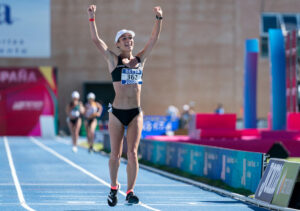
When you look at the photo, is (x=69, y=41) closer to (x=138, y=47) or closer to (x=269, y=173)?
(x=138, y=47)

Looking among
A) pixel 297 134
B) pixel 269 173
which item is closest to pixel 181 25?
pixel 297 134

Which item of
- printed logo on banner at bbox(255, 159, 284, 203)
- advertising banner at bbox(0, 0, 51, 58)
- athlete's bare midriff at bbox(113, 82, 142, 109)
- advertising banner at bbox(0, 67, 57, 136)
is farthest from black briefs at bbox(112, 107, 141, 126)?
advertising banner at bbox(0, 0, 51, 58)

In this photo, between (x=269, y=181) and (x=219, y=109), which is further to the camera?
(x=219, y=109)

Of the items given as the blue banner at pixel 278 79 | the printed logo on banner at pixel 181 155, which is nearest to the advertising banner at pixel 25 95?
the blue banner at pixel 278 79

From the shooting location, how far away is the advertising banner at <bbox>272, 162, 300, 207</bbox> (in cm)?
1077

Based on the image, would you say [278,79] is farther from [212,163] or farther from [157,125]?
[212,163]

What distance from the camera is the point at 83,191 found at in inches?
535

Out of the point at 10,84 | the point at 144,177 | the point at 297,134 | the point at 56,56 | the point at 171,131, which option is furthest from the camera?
the point at 56,56

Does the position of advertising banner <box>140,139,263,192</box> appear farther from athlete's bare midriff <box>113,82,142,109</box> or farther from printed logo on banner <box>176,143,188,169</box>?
athlete's bare midriff <box>113,82,142,109</box>

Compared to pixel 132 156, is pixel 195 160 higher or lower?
lower

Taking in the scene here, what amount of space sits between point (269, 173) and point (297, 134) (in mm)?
15875

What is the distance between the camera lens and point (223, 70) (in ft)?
166

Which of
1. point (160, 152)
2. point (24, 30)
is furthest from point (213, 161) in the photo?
point (24, 30)

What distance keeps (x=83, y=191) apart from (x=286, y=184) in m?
4.07
